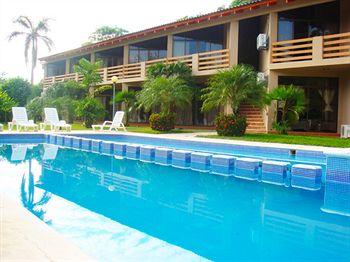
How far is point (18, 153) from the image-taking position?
1280 centimetres

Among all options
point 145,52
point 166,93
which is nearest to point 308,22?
point 166,93

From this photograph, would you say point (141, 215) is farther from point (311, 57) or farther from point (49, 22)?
point (49, 22)

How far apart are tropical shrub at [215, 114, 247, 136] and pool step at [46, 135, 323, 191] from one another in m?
5.08

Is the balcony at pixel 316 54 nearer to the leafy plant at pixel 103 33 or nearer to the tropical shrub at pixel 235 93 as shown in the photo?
the tropical shrub at pixel 235 93

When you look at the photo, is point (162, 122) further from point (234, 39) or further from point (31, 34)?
point (31, 34)

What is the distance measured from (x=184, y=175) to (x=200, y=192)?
1.89 metres

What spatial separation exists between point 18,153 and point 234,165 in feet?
23.1

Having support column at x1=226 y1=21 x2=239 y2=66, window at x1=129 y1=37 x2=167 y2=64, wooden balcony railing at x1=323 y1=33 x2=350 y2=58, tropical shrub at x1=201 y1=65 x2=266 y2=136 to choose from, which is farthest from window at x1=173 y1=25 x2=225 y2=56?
wooden balcony railing at x1=323 y1=33 x2=350 y2=58

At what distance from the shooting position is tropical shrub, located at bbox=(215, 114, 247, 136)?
1641 centimetres

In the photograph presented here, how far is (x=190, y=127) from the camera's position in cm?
2477

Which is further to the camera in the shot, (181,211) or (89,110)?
(89,110)

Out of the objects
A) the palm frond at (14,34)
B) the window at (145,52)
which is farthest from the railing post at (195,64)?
the palm frond at (14,34)

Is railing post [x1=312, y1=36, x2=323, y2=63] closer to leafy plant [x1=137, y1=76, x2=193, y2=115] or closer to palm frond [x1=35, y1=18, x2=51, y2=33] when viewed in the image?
leafy plant [x1=137, y1=76, x2=193, y2=115]

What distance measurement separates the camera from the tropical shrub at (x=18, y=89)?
33031 millimetres
